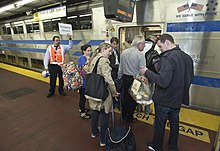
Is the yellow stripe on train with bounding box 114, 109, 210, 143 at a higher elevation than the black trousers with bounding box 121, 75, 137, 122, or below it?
below

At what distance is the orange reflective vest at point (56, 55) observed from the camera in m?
3.60

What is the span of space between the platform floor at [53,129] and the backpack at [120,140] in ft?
0.99

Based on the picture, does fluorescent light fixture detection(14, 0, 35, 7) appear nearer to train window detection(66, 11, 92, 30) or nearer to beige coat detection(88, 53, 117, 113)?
train window detection(66, 11, 92, 30)

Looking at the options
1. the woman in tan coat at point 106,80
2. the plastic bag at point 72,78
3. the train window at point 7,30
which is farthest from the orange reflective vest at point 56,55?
the train window at point 7,30

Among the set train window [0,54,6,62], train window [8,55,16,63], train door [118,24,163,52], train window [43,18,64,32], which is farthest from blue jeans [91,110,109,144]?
train window [0,54,6,62]

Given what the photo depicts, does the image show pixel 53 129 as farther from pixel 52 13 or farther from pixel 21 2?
pixel 21 2

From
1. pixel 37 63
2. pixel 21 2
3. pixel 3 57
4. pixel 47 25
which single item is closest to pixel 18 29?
pixel 37 63

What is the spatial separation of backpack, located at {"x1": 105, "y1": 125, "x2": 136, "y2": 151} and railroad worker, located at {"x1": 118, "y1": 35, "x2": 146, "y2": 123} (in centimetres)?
74

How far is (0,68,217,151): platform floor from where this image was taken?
219 cm

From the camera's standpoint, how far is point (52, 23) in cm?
562

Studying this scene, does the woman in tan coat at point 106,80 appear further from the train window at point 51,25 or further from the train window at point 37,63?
the train window at point 37,63

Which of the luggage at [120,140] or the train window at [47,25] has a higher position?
the train window at [47,25]

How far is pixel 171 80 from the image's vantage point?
5.33 ft

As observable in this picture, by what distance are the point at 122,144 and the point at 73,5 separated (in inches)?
173
